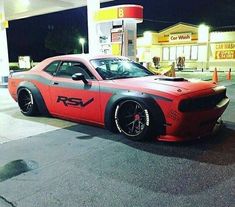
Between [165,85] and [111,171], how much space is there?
164 centimetres

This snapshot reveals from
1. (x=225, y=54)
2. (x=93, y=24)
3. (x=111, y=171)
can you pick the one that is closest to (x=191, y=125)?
(x=111, y=171)

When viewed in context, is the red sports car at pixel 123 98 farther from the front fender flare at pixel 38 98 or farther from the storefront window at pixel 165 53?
the storefront window at pixel 165 53

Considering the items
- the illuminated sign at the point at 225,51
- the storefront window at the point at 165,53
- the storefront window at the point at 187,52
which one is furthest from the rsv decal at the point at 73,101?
the storefront window at the point at 165,53

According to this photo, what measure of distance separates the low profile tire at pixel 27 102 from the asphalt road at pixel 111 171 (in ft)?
4.10

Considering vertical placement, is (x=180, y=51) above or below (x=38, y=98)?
above

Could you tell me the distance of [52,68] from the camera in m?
5.97

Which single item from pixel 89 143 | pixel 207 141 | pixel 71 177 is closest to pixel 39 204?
pixel 71 177

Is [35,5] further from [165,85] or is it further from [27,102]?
[165,85]

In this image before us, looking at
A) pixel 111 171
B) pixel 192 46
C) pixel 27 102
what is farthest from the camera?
pixel 192 46

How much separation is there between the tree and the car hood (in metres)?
48.3

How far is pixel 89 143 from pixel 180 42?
85.7 ft

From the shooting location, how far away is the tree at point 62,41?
50875mm

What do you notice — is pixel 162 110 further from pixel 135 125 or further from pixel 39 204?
pixel 39 204

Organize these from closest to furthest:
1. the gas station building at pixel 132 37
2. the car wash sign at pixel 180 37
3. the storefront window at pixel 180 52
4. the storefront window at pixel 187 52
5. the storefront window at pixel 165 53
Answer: the gas station building at pixel 132 37 < the storefront window at pixel 180 52 < the car wash sign at pixel 180 37 < the storefront window at pixel 187 52 < the storefront window at pixel 165 53
